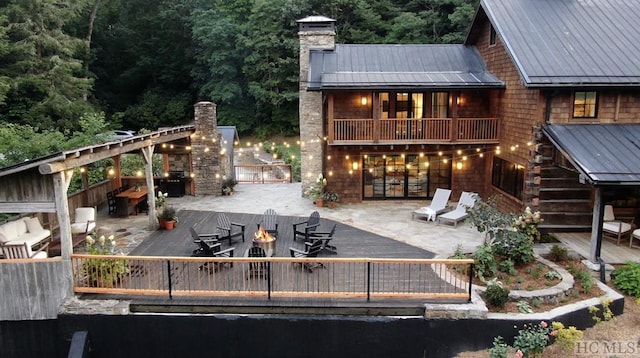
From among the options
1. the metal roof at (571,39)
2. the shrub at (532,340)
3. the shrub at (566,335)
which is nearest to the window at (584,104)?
the metal roof at (571,39)

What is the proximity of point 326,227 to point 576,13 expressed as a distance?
1106 centimetres

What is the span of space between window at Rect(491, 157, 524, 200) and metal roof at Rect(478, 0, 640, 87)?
304 cm

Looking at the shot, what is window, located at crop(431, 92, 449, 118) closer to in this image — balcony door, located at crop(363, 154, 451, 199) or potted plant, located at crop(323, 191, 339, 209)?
balcony door, located at crop(363, 154, 451, 199)

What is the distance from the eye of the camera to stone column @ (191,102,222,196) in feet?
59.5

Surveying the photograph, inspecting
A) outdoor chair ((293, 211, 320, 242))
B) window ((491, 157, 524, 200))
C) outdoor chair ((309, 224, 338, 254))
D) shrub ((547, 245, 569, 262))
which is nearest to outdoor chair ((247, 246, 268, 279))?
outdoor chair ((309, 224, 338, 254))

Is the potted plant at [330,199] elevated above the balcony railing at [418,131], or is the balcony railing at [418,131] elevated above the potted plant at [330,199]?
the balcony railing at [418,131]

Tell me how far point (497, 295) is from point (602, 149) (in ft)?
17.7

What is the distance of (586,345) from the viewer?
9.07 metres

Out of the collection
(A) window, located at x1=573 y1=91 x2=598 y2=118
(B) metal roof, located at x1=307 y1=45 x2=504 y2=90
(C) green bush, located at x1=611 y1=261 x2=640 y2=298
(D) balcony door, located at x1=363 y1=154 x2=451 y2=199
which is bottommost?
(C) green bush, located at x1=611 y1=261 x2=640 y2=298

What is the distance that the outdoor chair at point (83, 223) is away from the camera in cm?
1223

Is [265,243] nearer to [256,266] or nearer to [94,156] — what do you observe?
[256,266]

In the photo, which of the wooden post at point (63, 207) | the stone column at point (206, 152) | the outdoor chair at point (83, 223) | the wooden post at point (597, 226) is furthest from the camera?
the stone column at point (206, 152)

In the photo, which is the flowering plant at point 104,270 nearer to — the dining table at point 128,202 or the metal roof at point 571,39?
the dining table at point 128,202

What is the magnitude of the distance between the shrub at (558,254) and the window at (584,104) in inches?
164
